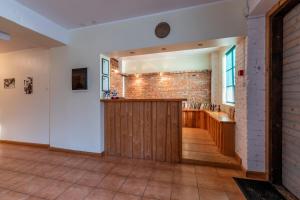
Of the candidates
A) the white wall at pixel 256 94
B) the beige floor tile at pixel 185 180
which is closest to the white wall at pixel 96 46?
the white wall at pixel 256 94

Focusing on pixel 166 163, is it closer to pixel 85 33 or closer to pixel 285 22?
pixel 285 22

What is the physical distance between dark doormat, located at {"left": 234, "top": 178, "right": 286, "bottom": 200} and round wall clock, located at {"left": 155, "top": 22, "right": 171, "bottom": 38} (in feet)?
9.01

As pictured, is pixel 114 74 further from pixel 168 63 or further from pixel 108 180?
pixel 108 180

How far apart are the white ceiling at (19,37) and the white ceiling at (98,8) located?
0.40 metres

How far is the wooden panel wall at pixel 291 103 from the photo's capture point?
6.44ft

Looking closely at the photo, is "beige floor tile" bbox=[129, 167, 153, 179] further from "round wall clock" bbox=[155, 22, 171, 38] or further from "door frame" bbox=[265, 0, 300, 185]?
"round wall clock" bbox=[155, 22, 171, 38]

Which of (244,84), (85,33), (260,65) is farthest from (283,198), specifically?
(85,33)

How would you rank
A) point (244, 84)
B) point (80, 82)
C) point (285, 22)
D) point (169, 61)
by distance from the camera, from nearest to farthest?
1. point (285, 22)
2. point (244, 84)
3. point (80, 82)
4. point (169, 61)

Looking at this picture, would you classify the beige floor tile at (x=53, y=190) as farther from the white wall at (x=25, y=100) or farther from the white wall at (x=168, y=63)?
the white wall at (x=168, y=63)

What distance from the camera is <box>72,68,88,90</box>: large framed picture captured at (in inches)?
138

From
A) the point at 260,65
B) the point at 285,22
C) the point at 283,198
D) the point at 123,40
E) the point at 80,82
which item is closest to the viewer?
the point at 283,198

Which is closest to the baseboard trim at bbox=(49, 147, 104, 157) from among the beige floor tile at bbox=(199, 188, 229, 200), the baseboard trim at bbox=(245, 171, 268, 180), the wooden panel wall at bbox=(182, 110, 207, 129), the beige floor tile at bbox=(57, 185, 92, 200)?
the beige floor tile at bbox=(57, 185, 92, 200)

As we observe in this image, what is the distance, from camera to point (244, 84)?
2627mm

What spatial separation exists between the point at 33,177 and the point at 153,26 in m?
3.37
